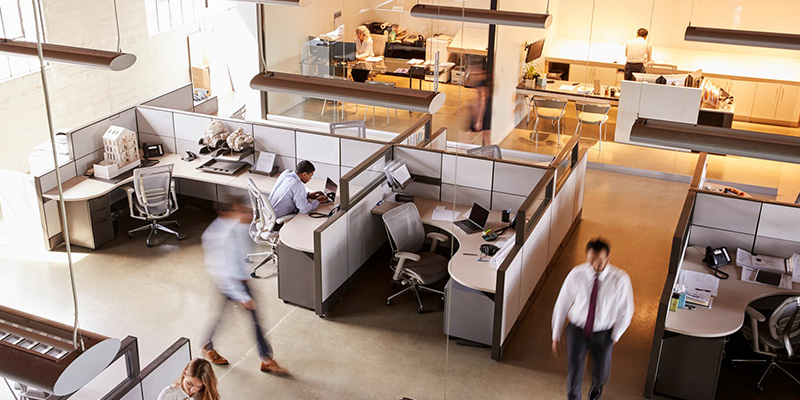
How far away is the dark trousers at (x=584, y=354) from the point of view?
468cm

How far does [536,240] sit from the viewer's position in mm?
6238

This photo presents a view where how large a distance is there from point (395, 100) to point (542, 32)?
561cm

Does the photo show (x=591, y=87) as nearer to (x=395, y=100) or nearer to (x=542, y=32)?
(x=542, y=32)

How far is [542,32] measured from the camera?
985cm

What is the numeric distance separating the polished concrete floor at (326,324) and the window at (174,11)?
4.94 m

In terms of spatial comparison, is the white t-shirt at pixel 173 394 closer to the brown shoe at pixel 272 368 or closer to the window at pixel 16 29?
the brown shoe at pixel 272 368

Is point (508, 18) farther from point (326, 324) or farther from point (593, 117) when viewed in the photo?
point (593, 117)

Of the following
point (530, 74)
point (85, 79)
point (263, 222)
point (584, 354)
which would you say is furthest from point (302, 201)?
point (85, 79)

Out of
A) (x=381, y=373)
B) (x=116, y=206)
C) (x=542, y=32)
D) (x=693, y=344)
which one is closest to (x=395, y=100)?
(x=381, y=373)

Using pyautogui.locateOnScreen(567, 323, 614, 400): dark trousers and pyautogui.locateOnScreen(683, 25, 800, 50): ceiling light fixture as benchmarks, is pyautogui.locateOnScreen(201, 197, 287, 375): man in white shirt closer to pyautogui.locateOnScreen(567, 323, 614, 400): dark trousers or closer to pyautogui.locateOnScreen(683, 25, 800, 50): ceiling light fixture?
pyautogui.locateOnScreen(567, 323, 614, 400): dark trousers

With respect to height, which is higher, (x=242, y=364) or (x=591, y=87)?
(x=591, y=87)

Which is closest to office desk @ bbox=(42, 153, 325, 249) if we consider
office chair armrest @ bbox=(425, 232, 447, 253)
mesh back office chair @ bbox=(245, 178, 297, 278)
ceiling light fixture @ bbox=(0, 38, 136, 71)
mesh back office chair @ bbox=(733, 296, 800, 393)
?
mesh back office chair @ bbox=(245, 178, 297, 278)

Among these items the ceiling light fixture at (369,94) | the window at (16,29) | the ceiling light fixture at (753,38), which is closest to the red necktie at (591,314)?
the ceiling light fixture at (369,94)

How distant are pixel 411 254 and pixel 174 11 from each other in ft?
25.8
